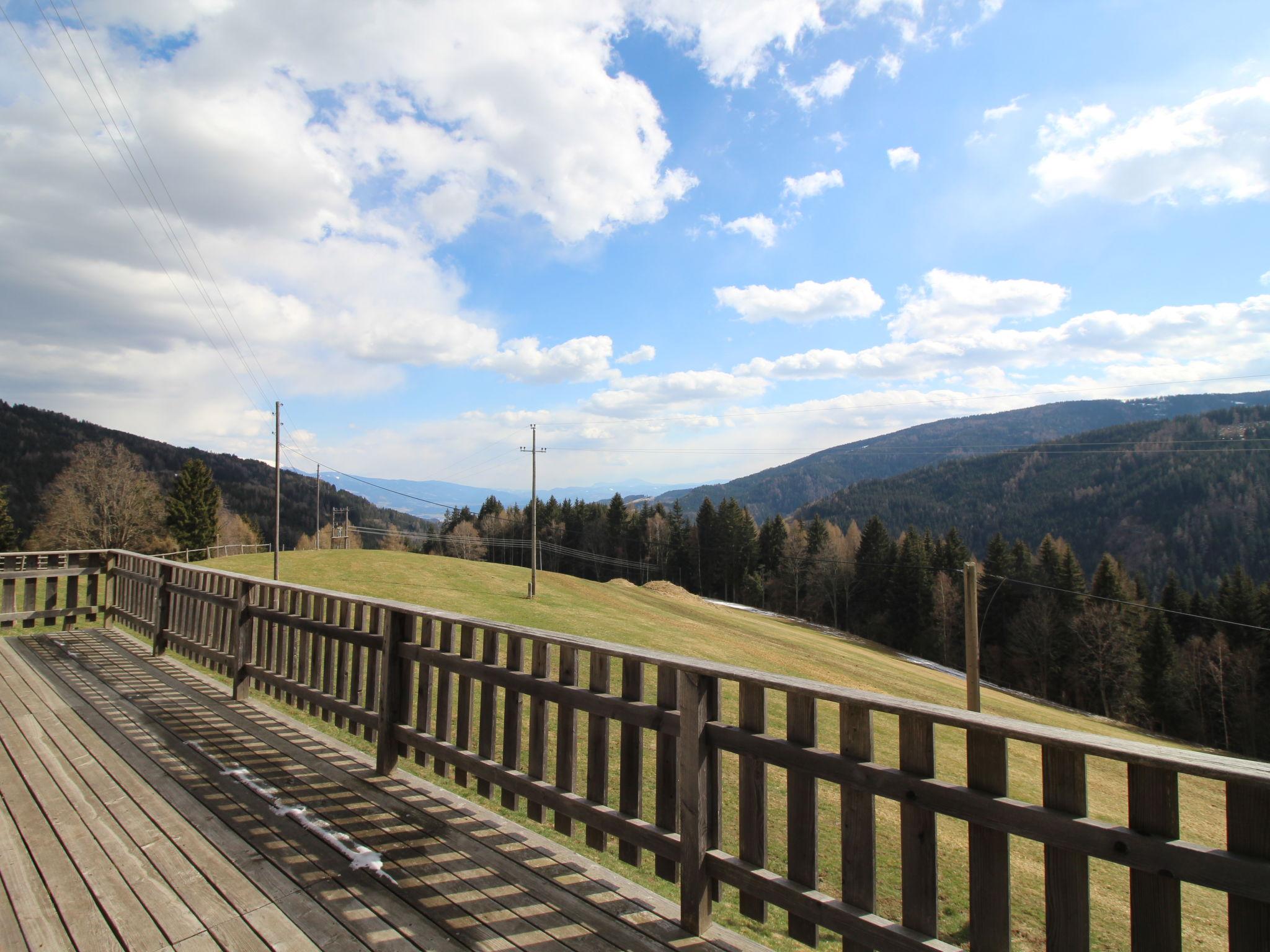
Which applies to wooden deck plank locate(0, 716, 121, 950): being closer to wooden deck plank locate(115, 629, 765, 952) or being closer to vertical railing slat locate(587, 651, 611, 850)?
wooden deck plank locate(115, 629, 765, 952)

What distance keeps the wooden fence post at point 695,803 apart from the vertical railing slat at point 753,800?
0.16 m

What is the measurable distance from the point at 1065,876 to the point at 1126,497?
13915 centimetres

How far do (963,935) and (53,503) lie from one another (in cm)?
5058

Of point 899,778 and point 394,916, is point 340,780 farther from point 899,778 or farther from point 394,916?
point 899,778

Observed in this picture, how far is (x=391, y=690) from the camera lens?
4285 millimetres

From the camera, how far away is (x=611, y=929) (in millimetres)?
2578

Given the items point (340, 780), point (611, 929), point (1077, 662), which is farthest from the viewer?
point (1077, 662)

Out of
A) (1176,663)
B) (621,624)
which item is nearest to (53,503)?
(621,624)

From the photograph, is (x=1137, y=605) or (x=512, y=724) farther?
(x=1137, y=605)

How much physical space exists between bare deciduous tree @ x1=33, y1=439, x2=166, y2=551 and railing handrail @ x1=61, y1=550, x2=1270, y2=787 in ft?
148

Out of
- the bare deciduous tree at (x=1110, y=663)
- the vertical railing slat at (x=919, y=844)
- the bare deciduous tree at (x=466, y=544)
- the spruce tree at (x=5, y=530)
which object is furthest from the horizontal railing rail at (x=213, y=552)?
the bare deciduous tree at (x=1110, y=663)

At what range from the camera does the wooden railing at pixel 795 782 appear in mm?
1656

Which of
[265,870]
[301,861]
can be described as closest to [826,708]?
[301,861]

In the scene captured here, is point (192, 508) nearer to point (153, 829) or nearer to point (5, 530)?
point (5, 530)
